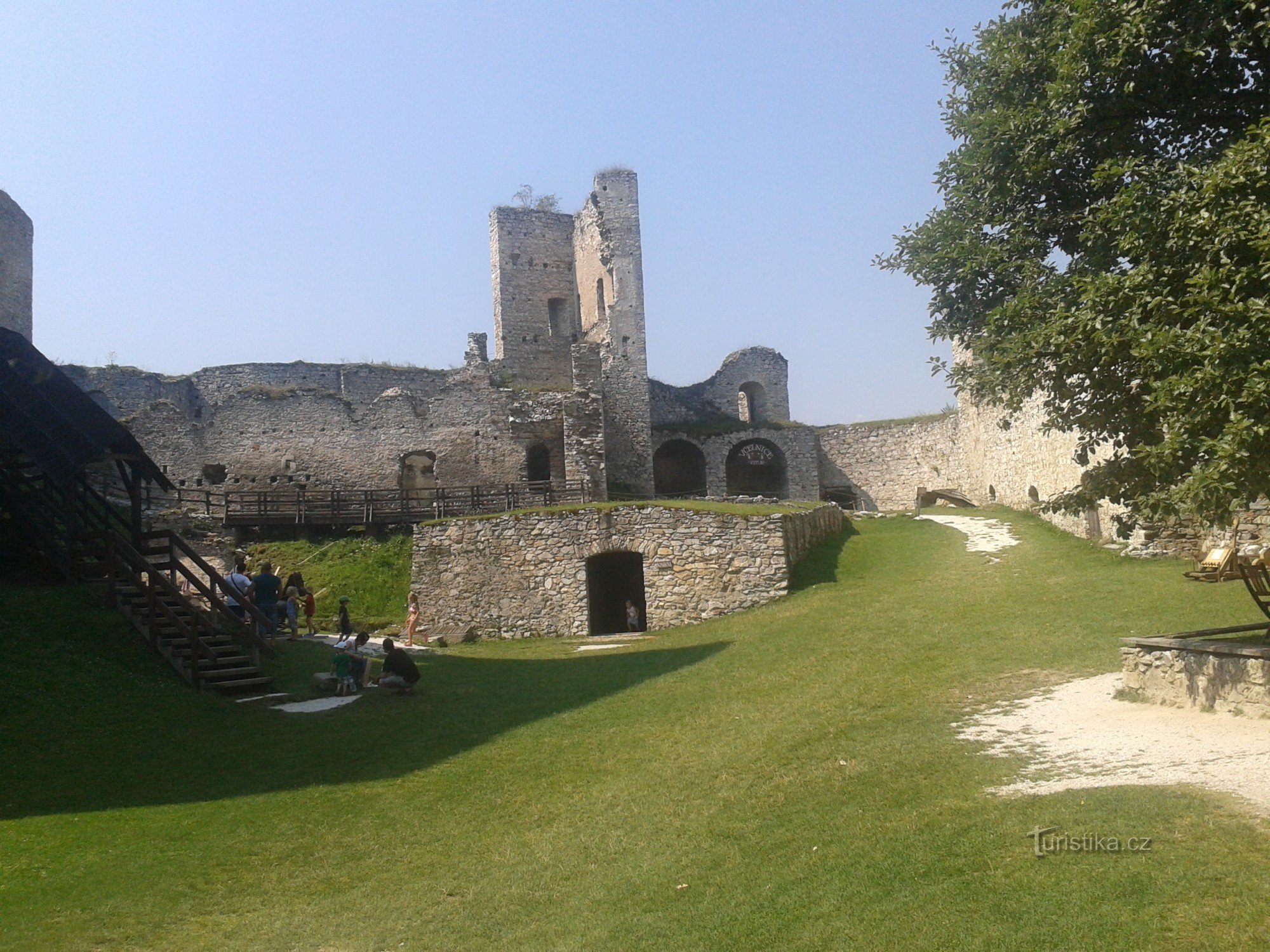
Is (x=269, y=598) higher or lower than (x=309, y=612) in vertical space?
higher

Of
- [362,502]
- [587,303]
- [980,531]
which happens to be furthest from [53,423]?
[587,303]

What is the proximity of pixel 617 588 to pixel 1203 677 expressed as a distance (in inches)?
637

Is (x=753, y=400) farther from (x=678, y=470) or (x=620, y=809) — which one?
(x=620, y=809)

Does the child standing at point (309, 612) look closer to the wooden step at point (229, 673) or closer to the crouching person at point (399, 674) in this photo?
the wooden step at point (229, 673)

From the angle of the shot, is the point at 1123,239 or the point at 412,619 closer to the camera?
the point at 1123,239

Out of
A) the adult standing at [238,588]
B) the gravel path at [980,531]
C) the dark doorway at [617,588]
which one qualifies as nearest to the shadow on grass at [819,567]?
the gravel path at [980,531]

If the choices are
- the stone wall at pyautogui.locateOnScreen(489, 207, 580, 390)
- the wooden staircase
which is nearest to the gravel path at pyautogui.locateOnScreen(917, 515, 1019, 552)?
the wooden staircase

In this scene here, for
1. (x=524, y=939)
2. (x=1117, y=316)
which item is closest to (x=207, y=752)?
(x=524, y=939)

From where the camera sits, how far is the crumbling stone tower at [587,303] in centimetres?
3441

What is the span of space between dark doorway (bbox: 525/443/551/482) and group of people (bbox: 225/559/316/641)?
13.4 meters

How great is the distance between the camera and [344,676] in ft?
43.5

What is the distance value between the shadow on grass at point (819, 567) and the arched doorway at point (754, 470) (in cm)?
1467

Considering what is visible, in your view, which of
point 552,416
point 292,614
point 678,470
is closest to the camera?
point 292,614

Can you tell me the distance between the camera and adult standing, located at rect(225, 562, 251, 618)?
1488 cm
